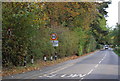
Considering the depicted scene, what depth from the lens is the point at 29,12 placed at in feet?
50.9

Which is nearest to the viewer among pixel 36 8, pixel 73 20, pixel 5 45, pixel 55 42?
pixel 36 8

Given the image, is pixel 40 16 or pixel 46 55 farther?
pixel 46 55

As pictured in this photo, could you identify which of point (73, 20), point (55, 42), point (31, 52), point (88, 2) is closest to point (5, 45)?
point (31, 52)

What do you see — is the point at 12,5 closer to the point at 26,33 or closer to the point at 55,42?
the point at 26,33

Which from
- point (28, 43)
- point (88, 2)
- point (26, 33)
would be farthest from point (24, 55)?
point (88, 2)

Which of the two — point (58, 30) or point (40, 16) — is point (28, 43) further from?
point (58, 30)

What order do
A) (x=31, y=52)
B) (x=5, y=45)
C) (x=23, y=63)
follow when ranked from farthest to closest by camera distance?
1. (x=31, y=52)
2. (x=23, y=63)
3. (x=5, y=45)

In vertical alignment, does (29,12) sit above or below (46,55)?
above

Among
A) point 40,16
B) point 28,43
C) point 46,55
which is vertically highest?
point 40,16

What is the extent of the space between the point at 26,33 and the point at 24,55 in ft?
7.53

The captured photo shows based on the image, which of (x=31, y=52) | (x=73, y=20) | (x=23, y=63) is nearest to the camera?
(x=23, y=63)

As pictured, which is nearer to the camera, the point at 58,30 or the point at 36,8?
the point at 36,8

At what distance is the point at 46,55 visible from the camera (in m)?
27.4

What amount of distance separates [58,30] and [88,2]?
10989mm
